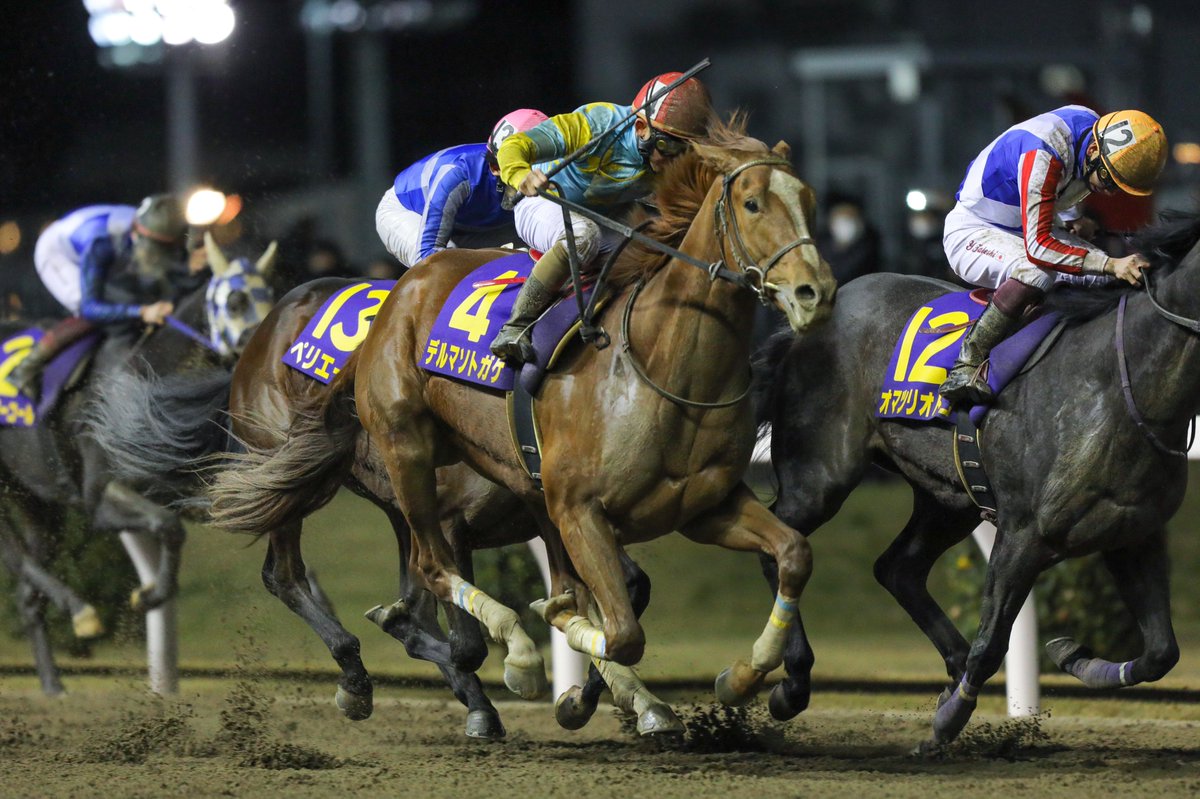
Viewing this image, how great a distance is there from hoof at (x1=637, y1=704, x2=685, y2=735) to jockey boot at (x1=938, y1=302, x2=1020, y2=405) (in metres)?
1.25

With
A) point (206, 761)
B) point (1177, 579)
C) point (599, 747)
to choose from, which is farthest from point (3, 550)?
point (1177, 579)

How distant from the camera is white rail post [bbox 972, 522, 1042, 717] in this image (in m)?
6.25

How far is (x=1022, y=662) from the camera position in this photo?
247 inches

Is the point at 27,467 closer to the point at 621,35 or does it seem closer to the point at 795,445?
the point at 795,445

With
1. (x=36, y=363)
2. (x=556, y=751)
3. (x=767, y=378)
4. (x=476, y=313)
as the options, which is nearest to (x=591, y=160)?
(x=476, y=313)

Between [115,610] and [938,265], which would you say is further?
[938,265]

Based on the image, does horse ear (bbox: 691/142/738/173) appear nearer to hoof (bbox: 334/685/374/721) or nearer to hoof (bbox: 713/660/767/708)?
hoof (bbox: 713/660/767/708)

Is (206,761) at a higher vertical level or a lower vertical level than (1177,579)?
higher

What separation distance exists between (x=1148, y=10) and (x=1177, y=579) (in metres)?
6.20

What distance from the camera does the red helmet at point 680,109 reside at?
5.11 metres

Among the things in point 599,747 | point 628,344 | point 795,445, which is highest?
point 628,344

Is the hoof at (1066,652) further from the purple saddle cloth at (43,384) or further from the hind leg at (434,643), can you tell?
the purple saddle cloth at (43,384)

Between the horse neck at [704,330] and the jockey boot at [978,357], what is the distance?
2.56 feet

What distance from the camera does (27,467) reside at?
26.5 ft
